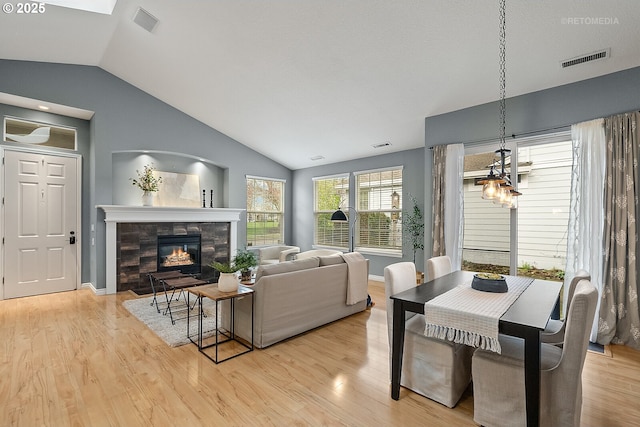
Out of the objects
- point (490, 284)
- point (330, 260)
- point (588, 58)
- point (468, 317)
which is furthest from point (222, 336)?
point (588, 58)

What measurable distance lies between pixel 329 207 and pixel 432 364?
5401 mm

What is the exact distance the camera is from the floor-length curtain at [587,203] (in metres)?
3.40

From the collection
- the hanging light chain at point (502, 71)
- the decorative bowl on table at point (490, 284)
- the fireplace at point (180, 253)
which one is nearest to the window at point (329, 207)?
the fireplace at point (180, 253)

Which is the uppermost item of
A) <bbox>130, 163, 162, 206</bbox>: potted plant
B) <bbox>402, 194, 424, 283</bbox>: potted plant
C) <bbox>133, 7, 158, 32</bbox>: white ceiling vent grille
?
<bbox>133, 7, 158, 32</bbox>: white ceiling vent grille

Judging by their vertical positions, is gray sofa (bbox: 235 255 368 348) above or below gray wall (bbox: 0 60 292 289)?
below

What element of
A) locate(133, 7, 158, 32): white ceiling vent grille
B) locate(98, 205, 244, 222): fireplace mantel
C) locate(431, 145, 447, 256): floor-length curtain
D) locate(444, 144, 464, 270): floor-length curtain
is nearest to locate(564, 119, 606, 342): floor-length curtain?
locate(444, 144, 464, 270): floor-length curtain

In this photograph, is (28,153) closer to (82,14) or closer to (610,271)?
(82,14)

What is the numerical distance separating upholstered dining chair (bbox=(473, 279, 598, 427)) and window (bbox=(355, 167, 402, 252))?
4.19 meters

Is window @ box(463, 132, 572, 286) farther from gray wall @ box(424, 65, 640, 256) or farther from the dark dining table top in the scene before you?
the dark dining table top

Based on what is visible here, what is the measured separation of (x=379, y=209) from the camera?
6.52 metres

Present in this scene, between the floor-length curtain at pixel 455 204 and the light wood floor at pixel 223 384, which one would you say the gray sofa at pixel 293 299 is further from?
the floor-length curtain at pixel 455 204

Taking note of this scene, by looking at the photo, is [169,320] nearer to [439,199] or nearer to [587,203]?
[439,199]

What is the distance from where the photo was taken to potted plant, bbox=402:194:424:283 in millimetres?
5691

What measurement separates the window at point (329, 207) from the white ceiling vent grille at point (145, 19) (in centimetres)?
442
